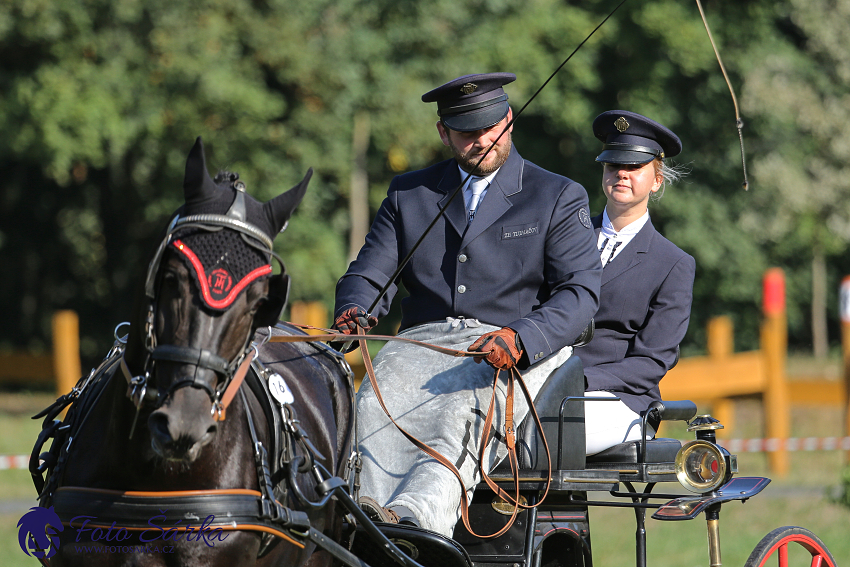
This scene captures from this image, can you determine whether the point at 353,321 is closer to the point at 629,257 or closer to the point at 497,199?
the point at 497,199

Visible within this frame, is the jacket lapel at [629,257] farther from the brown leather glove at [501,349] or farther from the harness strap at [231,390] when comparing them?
the harness strap at [231,390]

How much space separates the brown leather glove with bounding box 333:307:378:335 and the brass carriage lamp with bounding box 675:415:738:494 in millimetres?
1283

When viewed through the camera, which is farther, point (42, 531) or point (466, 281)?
point (466, 281)

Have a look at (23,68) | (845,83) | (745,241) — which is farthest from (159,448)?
(845,83)

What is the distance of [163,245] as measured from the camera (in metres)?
2.60

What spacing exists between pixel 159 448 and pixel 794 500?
8.12 meters

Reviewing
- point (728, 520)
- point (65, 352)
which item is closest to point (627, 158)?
point (728, 520)

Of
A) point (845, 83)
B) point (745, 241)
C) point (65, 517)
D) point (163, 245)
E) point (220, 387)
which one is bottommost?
point (65, 517)

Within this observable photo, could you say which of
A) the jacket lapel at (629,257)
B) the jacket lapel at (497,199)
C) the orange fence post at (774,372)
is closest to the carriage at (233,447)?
the jacket lapel at (497,199)

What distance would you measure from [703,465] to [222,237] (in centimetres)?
227

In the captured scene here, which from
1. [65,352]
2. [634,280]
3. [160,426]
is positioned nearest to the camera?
[160,426]

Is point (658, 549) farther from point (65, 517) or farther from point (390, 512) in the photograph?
point (65, 517)

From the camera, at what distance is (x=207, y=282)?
2.51m

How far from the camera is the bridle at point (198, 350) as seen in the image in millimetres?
2494
